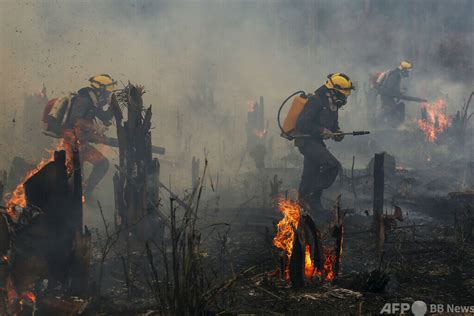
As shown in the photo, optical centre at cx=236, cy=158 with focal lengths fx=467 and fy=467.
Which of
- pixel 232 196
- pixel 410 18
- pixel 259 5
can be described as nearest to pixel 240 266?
pixel 232 196

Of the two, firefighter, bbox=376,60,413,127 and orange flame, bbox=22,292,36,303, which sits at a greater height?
firefighter, bbox=376,60,413,127

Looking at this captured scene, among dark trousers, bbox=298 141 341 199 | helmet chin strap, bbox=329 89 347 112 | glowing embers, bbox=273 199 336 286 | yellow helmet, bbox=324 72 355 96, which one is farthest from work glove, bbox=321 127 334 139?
glowing embers, bbox=273 199 336 286

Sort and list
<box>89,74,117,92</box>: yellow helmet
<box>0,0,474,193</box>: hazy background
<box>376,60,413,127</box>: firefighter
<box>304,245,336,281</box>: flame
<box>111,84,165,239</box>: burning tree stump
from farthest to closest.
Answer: <box>0,0,474,193</box>: hazy background → <box>376,60,413,127</box>: firefighter → <box>89,74,117,92</box>: yellow helmet → <box>111,84,165,239</box>: burning tree stump → <box>304,245,336,281</box>: flame

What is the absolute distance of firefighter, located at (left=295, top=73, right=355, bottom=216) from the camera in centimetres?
825

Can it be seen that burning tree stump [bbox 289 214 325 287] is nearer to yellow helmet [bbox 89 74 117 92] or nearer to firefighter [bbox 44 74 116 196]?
firefighter [bbox 44 74 116 196]

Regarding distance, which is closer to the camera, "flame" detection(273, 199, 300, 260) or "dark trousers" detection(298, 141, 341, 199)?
"flame" detection(273, 199, 300, 260)

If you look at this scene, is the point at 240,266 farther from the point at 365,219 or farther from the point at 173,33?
the point at 173,33

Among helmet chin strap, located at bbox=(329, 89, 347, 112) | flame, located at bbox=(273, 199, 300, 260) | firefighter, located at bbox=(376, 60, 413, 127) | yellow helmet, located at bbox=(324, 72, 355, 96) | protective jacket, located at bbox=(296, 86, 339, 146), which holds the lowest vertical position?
flame, located at bbox=(273, 199, 300, 260)

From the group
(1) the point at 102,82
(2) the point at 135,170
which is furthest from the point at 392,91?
(2) the point at 135,170

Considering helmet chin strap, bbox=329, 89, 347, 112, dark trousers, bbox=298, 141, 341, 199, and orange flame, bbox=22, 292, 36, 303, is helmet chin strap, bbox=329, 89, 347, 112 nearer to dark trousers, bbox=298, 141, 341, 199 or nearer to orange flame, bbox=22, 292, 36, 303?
dark trousers, bbox=298, 141, 341, 199

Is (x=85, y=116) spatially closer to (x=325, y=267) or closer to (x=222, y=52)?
(x=325, y=267)

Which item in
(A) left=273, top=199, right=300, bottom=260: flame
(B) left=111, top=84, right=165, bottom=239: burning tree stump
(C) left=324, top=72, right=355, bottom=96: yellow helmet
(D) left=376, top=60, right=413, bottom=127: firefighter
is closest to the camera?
(A) left=273, top=199, right=300, bottom=260: flame

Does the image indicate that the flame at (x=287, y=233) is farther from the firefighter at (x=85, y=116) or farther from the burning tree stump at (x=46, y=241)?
the firefighter at (x=85, y=116)

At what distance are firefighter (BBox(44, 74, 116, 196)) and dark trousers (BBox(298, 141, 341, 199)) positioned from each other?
3.88 meters
